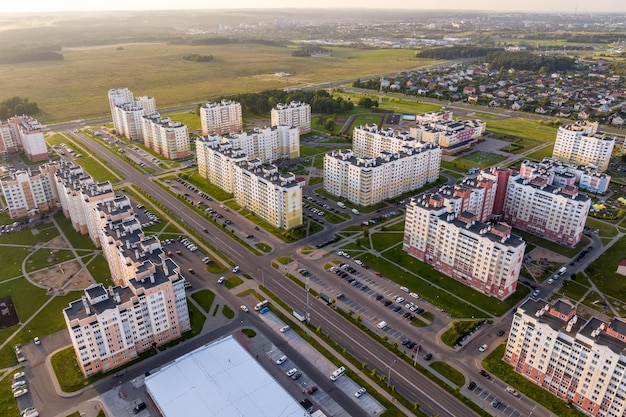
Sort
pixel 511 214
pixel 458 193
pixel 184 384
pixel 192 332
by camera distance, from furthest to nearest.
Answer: pixel 511 214 < pixel 458 193 < pixel 192 332 < pixel 184 384

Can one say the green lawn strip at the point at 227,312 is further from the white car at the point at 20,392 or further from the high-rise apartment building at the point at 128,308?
the white car at the point at 20,392

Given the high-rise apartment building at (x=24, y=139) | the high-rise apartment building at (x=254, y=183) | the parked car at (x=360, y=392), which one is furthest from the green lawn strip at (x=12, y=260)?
the parked car at (x=360, y=392)

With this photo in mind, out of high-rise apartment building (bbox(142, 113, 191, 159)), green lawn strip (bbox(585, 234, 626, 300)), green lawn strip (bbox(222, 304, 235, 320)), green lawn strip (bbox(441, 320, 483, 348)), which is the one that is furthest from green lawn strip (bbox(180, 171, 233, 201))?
green lawn strip (bbox(585, 234, 626, 300))

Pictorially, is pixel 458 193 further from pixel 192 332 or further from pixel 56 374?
pixel 56 374

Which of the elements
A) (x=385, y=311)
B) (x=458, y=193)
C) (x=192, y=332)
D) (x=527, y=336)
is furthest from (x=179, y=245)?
(x=527, y=336)

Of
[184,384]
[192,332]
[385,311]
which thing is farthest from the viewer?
[385,311]

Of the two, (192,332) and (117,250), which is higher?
(117,250)
